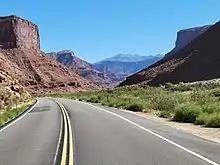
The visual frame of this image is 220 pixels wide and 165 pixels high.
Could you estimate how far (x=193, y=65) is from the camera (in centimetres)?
13412

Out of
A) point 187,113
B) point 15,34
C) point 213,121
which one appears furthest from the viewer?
point 15,34

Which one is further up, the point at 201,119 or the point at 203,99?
the point at 203,99

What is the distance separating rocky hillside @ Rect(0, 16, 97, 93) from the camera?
156 m

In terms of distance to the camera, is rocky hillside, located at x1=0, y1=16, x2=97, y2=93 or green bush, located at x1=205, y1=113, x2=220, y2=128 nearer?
green bush, located at x1=205, y1=113, x2=220, y2=128

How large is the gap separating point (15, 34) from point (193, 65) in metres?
70.8

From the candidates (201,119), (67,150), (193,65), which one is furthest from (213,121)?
(193,65)

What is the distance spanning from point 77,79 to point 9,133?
162 meters

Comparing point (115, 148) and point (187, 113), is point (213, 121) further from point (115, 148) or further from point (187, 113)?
point (115, 148)

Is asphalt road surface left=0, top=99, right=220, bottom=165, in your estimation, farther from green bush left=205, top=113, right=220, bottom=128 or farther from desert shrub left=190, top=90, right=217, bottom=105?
desert shrub left=190, top=90, right=217, bottom=105

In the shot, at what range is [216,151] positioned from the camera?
1236 cm

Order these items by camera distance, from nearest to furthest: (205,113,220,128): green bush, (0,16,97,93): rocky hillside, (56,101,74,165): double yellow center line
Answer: (56,101,74,165): double yellow center line
(205,113,220,128): green bush
(0,16,97,93): rocky hillside

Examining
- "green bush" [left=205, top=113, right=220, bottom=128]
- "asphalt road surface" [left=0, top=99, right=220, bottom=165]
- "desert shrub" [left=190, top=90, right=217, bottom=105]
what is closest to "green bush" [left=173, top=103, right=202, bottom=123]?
"green bush" [left=205, top=113, right=220, bottom=128]

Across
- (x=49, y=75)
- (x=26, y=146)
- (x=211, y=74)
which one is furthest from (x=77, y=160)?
(x=49, y=75)

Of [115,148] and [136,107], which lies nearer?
[115,148]
